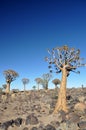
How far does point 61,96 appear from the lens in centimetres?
1770

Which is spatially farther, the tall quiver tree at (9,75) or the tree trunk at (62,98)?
the tall quiver tree at (9,75)

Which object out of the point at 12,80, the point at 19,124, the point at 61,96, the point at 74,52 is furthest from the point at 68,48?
the point at 12,80

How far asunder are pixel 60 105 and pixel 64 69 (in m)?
2.73

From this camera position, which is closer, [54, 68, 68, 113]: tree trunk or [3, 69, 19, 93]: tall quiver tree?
[54, 68, 68, 113]: tree trunk

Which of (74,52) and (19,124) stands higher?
(74,52)

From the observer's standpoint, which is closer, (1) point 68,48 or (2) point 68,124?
(2) point 68,124

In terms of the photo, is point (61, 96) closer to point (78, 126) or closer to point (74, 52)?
point (74, 52)

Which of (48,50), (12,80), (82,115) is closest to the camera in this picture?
(82,115)

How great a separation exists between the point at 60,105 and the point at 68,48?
4.39 metres

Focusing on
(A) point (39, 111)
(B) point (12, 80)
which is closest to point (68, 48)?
(A) point (39, 111)

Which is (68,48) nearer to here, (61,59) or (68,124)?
(61,59)

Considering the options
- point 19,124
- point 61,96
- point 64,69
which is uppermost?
point 64,69

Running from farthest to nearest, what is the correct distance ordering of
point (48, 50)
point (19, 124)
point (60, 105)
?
point (48, 50), point (60, 105), point (19, 124)

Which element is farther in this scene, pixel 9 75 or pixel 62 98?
pixel 9 75
